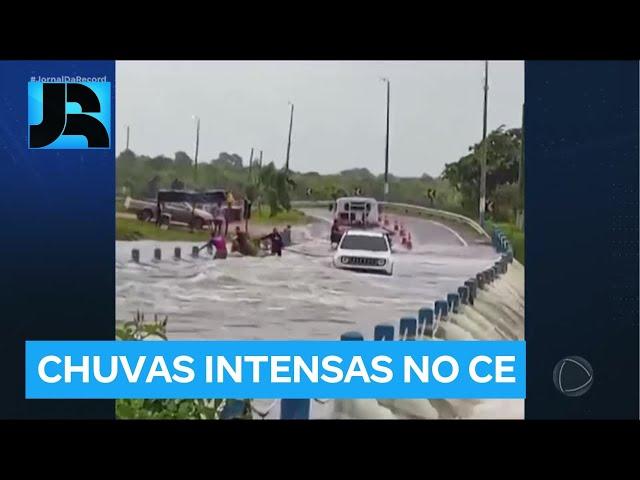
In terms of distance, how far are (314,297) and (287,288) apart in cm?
18

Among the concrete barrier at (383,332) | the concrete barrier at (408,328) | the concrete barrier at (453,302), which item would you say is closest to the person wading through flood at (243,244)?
the concrete barrier at (383,332)

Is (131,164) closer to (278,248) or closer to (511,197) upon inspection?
(278,248)

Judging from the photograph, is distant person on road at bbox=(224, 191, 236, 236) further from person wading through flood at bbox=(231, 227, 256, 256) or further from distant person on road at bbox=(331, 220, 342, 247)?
distant person on road at bbox=(331, 220, 342, 247)

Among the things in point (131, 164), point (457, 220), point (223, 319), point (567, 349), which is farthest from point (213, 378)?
point (567, 349)

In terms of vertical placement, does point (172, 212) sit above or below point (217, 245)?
above

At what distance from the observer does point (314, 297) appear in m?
6.51

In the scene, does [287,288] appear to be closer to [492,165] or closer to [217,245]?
[217,245]

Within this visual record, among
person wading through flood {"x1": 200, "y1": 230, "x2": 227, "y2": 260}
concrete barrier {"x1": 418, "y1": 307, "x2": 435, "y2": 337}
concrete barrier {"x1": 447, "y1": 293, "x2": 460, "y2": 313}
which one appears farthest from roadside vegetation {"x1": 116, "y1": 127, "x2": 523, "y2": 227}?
concrete barrier {"x1": 418, "y1": 307, "x2": 435, "y2": 337}

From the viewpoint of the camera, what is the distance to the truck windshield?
6578 millimetres

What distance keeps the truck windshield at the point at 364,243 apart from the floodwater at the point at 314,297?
110mm

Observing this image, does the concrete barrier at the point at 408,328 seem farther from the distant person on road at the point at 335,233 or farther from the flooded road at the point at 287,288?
the distant person on road at the point at 335,233

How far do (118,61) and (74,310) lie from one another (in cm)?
158

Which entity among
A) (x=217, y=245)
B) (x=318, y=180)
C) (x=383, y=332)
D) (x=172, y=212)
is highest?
(x=318, y=180)

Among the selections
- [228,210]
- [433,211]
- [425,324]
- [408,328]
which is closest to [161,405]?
[228,210]
